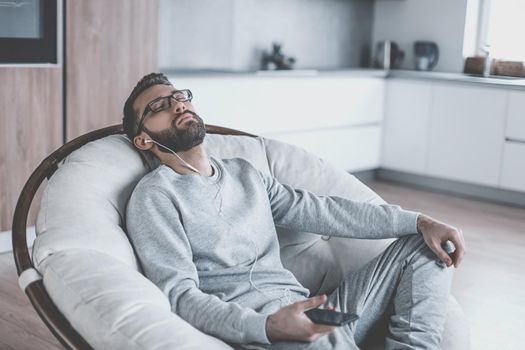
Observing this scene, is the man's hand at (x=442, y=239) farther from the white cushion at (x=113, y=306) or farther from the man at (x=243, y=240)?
the white cushion at (x=113, y=306)

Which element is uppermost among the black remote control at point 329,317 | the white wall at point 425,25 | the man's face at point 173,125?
the white wall at point 425,25

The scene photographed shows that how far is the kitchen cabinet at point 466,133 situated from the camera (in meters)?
5.20

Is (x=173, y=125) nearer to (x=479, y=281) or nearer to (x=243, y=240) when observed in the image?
(x=243, y=240)

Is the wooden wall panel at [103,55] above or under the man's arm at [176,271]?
above

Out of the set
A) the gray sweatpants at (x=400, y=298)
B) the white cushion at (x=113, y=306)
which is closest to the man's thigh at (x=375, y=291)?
the gray sweatpants at (x=400, y=298)

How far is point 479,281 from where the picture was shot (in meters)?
3.57

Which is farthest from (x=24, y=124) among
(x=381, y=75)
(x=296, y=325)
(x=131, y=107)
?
(x=381, y=75)

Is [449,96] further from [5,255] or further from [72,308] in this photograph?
[72,308]

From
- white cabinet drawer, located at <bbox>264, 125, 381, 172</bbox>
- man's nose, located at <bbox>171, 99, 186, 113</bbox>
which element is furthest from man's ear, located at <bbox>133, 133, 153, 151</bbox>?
white cabinet drawer, located at <bbox>264, 125, 381, 172</bbox>

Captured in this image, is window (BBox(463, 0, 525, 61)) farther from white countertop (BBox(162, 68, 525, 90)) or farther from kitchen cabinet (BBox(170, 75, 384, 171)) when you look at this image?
kitchen cabinet (BBox(170, 75, 384, 171))

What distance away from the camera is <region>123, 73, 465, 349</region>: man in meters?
1.77

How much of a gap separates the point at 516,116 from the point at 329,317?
386 cm

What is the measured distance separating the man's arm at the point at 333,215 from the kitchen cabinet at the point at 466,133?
3.30 metres

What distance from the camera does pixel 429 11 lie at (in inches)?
234
